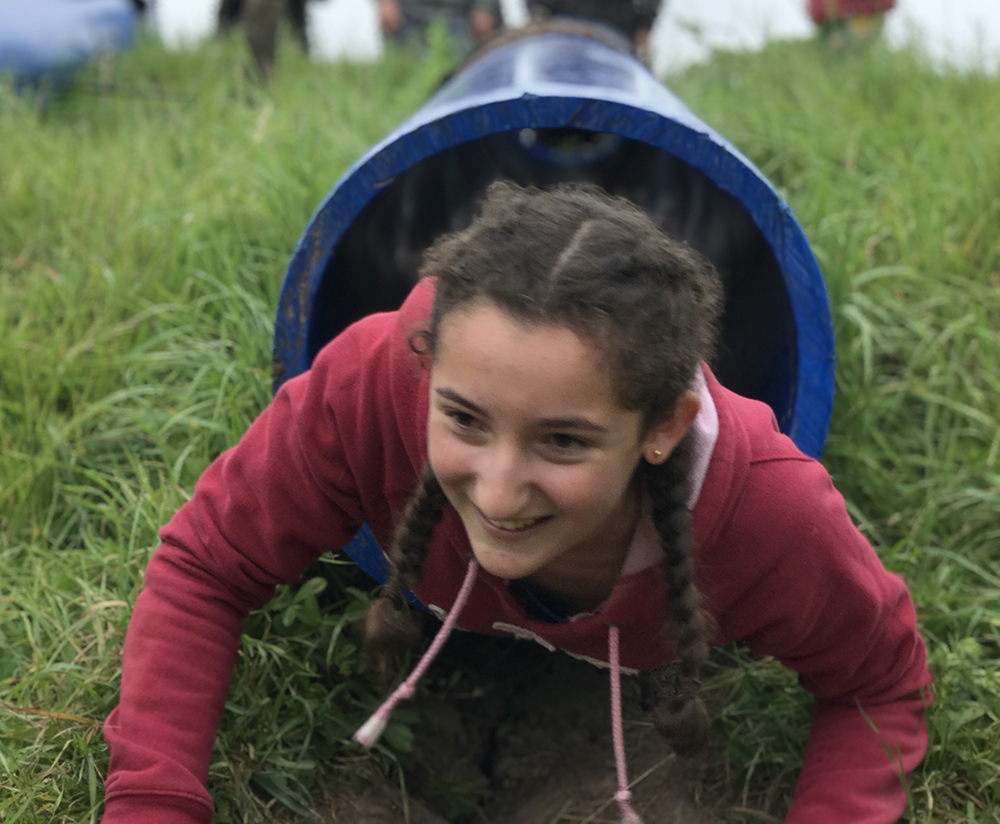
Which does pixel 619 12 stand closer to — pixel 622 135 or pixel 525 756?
pixel 622 135

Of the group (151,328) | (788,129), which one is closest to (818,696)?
(151,328)

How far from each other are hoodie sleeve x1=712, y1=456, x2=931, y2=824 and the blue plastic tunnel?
0.54 meters

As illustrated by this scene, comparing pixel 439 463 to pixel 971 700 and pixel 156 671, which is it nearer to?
pixel 156 671

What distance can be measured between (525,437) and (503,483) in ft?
0.21

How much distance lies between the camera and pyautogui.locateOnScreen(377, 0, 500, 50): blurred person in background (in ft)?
19.2

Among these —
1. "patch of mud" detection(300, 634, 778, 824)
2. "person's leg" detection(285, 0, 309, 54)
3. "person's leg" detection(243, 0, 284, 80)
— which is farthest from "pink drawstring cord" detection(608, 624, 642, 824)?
"person's leg" detection(285, 0, 309, 54)

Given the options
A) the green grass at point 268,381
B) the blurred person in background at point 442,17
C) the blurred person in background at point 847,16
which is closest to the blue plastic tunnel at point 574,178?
the green grass at point 268,381

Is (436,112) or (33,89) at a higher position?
(436,112)

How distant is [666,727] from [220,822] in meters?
0.74

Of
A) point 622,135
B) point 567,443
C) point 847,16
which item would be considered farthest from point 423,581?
point 847,16

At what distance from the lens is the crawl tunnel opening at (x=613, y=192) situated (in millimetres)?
2547

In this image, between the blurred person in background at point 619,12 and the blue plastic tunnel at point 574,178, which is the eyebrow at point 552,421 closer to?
the blue plastic tunnel at point 574,178

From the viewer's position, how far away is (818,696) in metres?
1.84

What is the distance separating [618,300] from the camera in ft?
4.30
